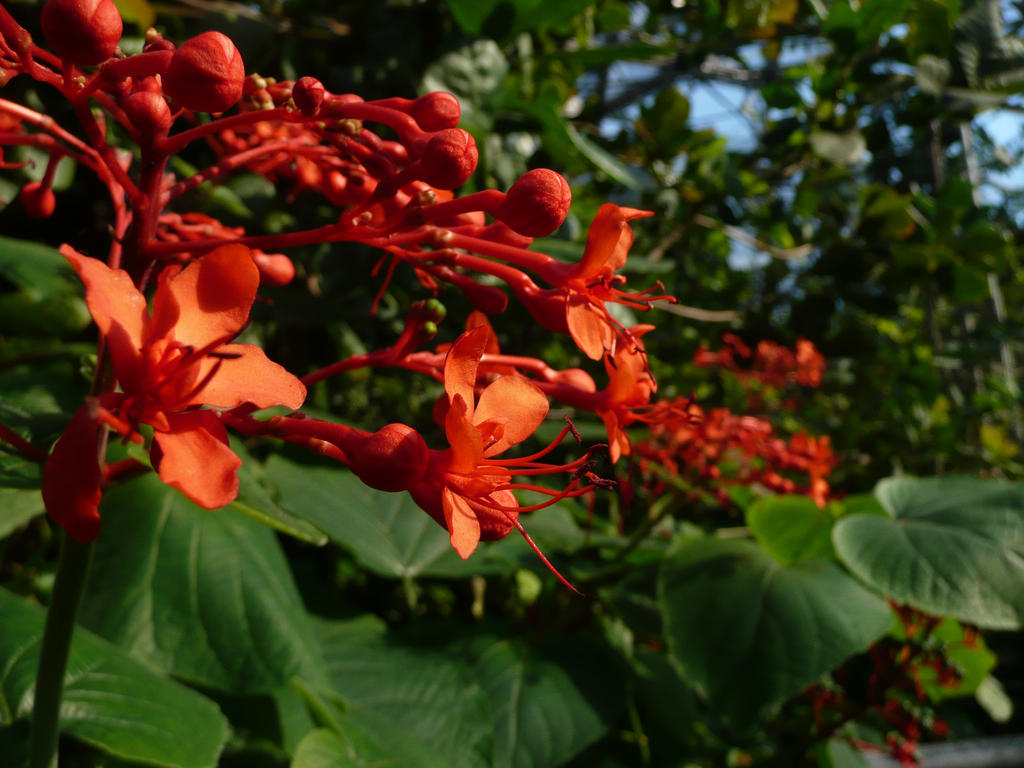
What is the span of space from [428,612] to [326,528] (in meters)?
0.84

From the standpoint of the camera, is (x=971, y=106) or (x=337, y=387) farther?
(x=971, y=106)

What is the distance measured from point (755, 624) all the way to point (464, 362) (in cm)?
87

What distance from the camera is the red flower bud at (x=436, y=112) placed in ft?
1.82

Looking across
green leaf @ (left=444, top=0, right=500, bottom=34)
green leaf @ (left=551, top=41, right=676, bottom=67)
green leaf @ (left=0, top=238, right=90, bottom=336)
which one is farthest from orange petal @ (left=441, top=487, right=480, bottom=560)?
green leaf @ (left=551, top=41, right=676, bottom=67)

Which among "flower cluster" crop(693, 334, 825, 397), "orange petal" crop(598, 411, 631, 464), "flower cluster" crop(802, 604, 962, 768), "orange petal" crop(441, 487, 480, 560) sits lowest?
"flower cluster" crop(802, 604, 962, 768)

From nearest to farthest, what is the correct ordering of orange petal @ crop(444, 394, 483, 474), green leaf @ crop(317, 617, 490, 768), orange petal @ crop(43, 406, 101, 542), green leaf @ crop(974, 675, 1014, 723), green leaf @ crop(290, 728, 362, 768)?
orange petal @ crop(43, 406, 101, 542) < orange petal @ crop(444, 394, 483, 474) < green leaf @ crop(290, 728, 362, 768) < green leaf @ crop(317, 617, 490, 768) < green leaf @ crop(974, 675, 1014, 723)

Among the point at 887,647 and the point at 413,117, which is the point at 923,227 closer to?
the point at 887,647

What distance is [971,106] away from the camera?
1.80m

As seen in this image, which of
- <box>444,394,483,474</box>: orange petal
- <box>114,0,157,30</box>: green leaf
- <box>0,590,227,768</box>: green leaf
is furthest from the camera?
<box>114,0,157,30</box>: green leaf

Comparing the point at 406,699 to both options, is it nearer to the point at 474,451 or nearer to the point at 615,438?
the point at 615,438

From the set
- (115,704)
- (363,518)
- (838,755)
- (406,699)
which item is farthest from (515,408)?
(838,755)

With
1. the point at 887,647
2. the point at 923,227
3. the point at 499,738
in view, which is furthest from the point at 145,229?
the point at 923,227

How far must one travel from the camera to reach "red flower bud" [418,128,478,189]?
1.69ft

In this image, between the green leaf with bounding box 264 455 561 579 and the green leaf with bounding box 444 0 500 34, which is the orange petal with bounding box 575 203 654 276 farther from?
the green leaf with bounding box 444 0 500 34
